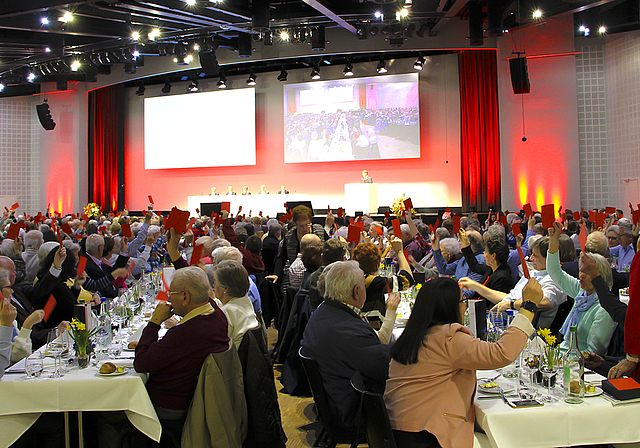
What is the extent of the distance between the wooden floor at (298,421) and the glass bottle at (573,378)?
5.23ft

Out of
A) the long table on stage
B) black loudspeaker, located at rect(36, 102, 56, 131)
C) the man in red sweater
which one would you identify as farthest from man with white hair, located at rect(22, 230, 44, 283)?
black loudspeaker, located at rect(36, 102, 56, 131)

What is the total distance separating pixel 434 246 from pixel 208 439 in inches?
137

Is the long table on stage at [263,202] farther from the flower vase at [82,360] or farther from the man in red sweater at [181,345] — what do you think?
the man in red sweater at [181,345]

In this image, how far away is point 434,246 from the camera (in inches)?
218

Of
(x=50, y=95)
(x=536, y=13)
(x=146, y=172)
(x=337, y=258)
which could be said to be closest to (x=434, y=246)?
(x=337, y=258)

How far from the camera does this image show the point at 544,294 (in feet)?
11.8

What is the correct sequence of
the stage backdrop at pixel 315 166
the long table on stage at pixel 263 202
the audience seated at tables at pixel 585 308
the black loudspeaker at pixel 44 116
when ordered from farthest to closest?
the black loudspeaker at pixel 44 116 < the stage backdrop at pixel 315 166 < the long table on stage at pixel 263 202 < the audience seated at tables at pixel 585 308

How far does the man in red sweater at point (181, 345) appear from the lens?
2574 millimetres

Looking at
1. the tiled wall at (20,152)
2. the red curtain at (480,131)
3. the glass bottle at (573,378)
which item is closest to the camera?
the glass bottle at (573,378)

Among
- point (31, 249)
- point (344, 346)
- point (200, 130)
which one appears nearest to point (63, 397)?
point (344, 346)

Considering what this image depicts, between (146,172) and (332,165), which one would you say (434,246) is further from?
(146,172)

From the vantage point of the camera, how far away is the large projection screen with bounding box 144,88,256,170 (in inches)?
667

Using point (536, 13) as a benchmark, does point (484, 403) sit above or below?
below

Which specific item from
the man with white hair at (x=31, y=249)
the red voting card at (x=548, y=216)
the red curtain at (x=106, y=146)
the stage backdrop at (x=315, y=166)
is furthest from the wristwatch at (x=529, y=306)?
the red curtain at (x=106, y=146)
